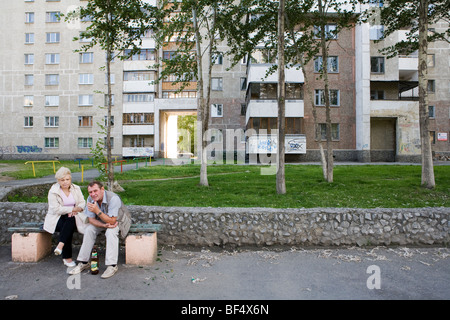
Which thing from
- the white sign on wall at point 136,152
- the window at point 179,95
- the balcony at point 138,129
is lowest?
the white sign on wall at point 136,152

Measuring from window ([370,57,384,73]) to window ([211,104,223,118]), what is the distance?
645 inches

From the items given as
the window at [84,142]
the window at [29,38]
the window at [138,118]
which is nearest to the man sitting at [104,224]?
the window at [138,118]

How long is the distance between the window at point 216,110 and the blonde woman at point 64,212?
95.7 feet

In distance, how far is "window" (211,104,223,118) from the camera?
3322 cm

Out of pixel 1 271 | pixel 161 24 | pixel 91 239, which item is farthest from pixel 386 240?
pixel 161 24

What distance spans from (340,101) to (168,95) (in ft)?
71.8

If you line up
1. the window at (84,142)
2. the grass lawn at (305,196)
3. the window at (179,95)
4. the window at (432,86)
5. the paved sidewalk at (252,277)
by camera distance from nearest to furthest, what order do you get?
the paved sidewalk at (252,277) < the grass lawn at (305,196) < the window at (432,86) < the window at (84,142) < the window at (179,95)

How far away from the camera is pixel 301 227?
5.43 metres

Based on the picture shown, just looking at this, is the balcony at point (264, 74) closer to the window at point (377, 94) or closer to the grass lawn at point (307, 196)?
the window at point (377, 94)

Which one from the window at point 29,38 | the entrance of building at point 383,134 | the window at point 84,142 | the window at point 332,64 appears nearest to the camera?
the window at point 332,64

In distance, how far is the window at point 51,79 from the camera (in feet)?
119

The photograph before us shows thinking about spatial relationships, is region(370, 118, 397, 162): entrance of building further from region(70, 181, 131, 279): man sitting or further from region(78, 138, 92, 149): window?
region(78, 138, 92, 149): window

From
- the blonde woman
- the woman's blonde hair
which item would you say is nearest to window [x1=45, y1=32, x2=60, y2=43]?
the woman's blonde hair
